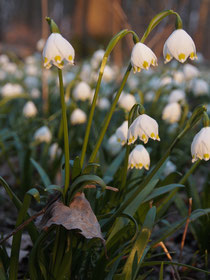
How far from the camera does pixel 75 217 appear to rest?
1260mm

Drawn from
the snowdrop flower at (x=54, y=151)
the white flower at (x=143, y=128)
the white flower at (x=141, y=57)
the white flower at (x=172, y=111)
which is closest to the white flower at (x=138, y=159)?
the white flower at (x=143, y=128)

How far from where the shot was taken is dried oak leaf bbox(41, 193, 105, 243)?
1.21 meters

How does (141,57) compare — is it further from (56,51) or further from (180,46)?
(56,51)

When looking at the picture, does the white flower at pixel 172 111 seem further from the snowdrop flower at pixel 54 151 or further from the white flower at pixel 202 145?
the white flower at pixel 202 145

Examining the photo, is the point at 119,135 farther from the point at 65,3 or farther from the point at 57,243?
the point at 65,3

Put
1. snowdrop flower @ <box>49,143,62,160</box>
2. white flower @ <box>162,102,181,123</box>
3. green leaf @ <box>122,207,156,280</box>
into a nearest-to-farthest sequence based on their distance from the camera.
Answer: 1. green leaf @ <box>122,207,156,280</box>
2. snowdrop flower @ <box>49,143,62,160</box>
3. white flower @ <box>162,102,181,123</box>

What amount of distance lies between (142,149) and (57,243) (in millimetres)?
467

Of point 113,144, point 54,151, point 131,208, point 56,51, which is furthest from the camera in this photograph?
point 54,151

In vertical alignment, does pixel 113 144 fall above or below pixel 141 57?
below

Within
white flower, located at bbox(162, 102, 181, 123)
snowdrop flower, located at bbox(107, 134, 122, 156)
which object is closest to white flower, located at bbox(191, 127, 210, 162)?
snowdrop flower, located at bbox(107, 134, 122, 156)

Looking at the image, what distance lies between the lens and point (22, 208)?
1254 millimetres

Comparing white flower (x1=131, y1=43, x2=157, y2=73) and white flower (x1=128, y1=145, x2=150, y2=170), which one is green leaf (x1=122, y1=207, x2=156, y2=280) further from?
white flower (x1=131, y1=43, x2=157, y2=73)

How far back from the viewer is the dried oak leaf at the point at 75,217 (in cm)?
121

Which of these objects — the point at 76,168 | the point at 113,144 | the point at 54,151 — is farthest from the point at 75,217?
the point at 54,151
